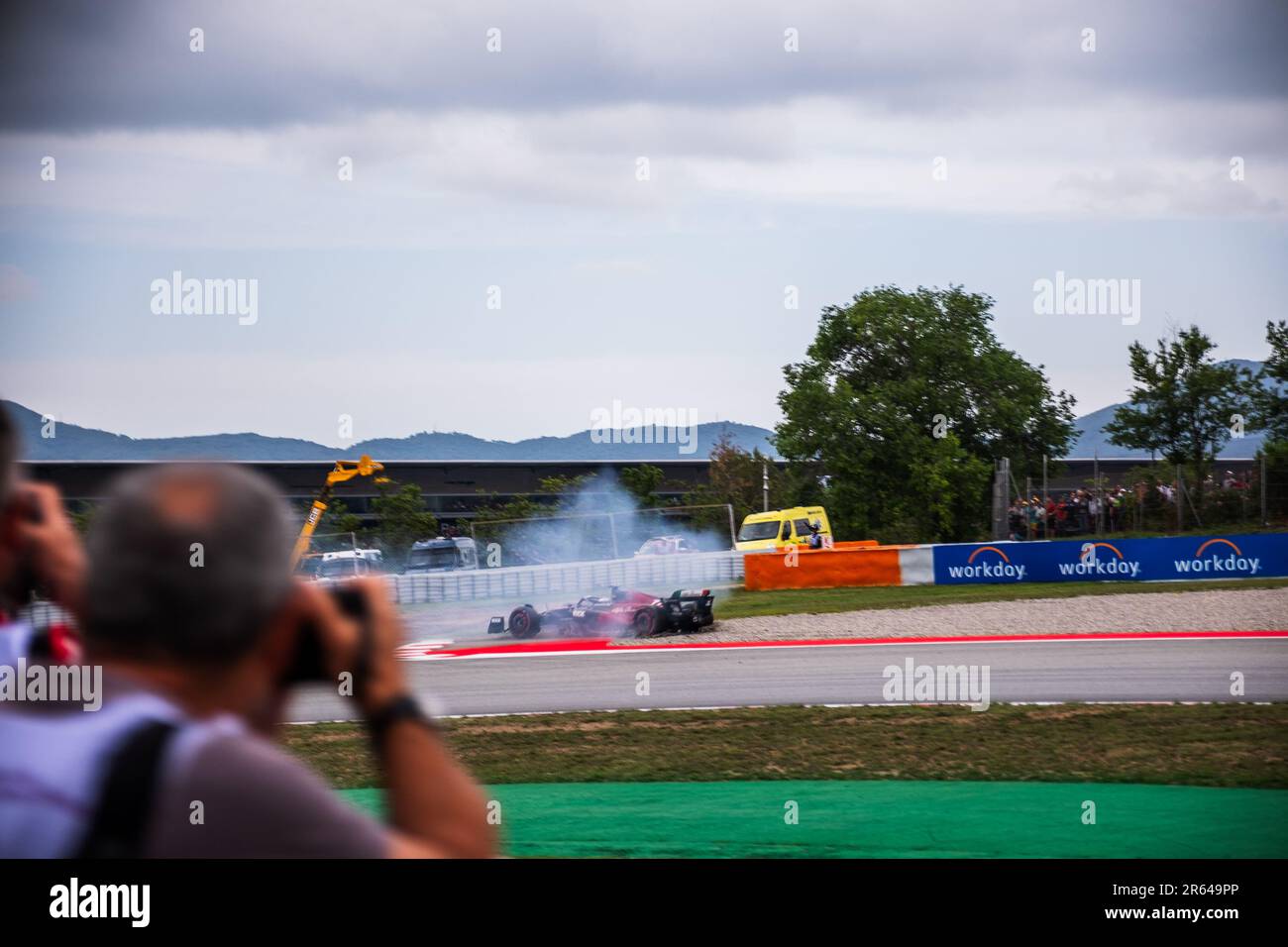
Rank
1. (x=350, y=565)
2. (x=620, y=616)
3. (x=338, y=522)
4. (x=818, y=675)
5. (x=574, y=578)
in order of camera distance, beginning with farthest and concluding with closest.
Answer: (x=338, y=522), (x=574, y=578), (x=350, y=565), (x=620, y=616), (x=818, y=675)

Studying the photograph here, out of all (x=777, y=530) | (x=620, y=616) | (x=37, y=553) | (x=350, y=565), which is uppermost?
(x=37, y=553)

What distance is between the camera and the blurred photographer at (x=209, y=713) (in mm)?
1271

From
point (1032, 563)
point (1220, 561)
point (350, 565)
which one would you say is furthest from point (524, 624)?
point (1220, 561)

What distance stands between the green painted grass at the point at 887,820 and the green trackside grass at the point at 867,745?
37cm

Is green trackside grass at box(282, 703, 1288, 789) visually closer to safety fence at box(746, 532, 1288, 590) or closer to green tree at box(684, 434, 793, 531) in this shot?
safety fence at box(746, 532, 1288, 590)

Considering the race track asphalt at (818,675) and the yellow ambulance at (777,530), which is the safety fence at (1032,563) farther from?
the race track asphalt at (818,675)

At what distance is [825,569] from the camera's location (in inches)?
1048

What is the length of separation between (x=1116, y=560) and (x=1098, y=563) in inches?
14.0

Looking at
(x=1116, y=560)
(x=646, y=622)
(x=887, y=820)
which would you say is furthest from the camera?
(x=1116, y=560)

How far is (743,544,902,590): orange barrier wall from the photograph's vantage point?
26.0 metres

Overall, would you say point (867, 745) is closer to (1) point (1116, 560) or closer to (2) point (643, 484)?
(1) point (1116, 560)

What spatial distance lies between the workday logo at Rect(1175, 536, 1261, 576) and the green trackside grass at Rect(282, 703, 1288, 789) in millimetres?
12581
